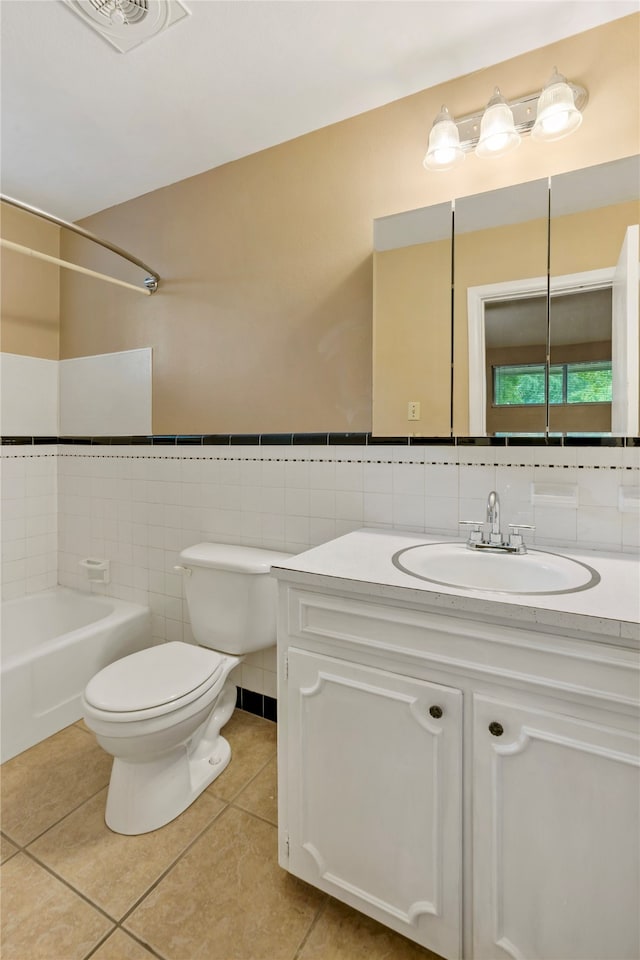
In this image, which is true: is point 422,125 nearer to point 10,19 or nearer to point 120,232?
point 10,19

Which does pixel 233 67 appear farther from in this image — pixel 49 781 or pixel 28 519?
pixel 49 781

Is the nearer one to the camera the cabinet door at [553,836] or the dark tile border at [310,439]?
the cabinet door at [553,836]

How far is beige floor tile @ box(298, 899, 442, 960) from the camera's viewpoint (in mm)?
1012

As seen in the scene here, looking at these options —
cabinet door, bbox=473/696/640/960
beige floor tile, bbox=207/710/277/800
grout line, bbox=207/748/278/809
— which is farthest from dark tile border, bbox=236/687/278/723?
cabinet door, bbox=473/696/640/960

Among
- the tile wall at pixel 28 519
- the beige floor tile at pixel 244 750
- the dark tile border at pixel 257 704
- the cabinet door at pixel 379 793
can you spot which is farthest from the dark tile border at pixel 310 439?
the tile wall at pixel 28 519

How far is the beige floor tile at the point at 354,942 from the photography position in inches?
39.8

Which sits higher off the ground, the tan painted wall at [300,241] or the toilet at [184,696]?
the tan painted wall at [300,241]

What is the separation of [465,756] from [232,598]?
0.97 m

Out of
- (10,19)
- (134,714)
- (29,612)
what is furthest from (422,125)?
(29,612)

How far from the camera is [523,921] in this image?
852 millimetres

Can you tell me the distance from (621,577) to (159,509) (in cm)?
179

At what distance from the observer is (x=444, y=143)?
4.42ft

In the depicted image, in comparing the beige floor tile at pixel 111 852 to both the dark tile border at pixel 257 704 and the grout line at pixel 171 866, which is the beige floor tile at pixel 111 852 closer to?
the grout line at pixel 171 866

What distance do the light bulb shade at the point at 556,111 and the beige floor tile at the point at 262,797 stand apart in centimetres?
218
